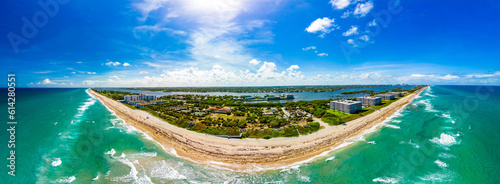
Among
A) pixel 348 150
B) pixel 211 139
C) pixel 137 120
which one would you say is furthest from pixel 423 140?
pixel 137 120

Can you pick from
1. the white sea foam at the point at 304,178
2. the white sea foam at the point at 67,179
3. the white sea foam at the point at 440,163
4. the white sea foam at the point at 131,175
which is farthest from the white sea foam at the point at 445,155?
the white sea foam at the point at 67,179

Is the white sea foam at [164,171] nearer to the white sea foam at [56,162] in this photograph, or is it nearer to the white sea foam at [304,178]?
the white sea foam at [56,162]

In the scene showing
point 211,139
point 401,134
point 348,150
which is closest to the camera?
point 348,150

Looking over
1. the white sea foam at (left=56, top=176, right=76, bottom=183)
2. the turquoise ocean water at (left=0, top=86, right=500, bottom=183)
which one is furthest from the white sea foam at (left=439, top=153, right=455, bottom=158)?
the white sea foam at (left=56, top=176, right=76, bottom=183)

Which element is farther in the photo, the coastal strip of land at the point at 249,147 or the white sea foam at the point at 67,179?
the coastal strip of land at the point at 249,147

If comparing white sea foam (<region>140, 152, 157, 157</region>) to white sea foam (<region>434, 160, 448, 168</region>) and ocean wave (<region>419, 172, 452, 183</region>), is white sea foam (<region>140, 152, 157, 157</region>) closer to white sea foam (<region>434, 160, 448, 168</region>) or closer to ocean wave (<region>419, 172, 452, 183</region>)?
ocean wave (<region>419, 172, 452, 183</region>)

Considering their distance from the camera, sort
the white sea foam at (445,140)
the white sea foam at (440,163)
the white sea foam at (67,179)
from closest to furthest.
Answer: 1. the white sea foam at (67,179)
2. the white sea foam at (440,163)
3. the white sea foam at (445,140)

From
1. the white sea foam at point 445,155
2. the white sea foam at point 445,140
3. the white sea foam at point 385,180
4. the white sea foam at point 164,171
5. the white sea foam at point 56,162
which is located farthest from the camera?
the white sea foam at point 445,140

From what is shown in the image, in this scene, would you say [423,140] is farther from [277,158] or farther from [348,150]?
[277,158]
